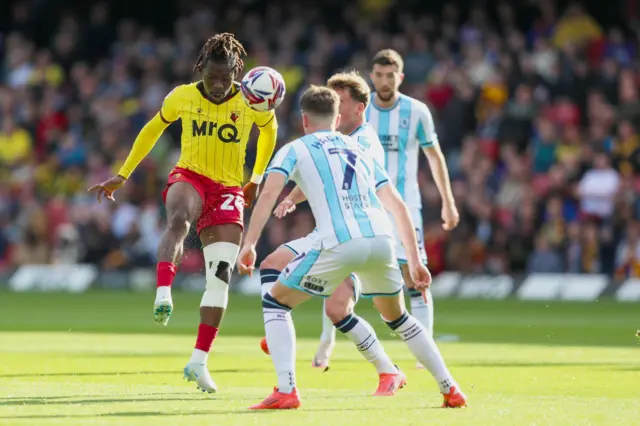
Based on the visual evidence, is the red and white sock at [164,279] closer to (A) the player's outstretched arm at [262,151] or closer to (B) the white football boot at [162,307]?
(B) the white football boot at [162,307]

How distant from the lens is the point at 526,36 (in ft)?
87.8

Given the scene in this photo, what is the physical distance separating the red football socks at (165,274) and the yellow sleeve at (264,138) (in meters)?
1.23

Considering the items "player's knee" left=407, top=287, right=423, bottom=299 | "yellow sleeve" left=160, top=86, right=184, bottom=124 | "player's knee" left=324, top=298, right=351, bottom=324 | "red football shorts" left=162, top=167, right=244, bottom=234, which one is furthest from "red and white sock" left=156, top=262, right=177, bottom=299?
"player's knee" left=407, top=287, right=423, bottom=299

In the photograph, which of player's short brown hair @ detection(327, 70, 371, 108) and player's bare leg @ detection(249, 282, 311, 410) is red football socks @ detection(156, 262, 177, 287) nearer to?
player's bare leg @ detection(249, 282, 311, 410)

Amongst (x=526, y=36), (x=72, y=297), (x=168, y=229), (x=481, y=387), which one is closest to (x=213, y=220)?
(x=168, y=229)

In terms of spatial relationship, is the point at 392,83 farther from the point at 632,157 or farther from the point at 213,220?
the point at 632,157

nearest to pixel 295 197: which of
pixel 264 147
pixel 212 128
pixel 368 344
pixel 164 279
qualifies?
pixel 264 147

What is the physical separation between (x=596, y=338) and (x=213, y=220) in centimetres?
614

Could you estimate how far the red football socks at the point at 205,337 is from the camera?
9.66 metres

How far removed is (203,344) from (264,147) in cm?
171

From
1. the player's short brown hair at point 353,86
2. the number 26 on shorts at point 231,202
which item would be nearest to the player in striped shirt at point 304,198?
the player's short brown hair at point 353,86

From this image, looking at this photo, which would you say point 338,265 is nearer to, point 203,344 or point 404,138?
point 203,344

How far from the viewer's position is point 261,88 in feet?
32.8

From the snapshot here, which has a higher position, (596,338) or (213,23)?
(213,23)
